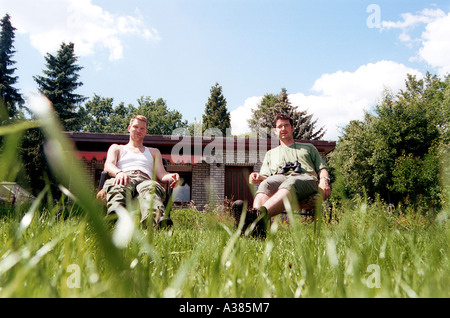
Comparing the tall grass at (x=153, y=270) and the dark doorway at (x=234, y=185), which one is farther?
the dark doorway at (x=234, y=185)

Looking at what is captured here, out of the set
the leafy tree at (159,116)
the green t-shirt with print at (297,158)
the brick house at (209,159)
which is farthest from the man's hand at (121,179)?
the leafy tree at (159,116)

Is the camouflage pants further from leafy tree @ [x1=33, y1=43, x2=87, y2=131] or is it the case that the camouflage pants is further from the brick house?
leafy tree @ [x1=33, y1=43, x2=87, y2=131]

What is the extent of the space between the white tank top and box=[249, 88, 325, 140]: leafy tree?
103 feet

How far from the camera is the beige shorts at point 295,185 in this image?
9.52ft

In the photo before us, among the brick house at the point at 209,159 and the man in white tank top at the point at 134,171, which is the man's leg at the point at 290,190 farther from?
the brick house at the point at 209,159

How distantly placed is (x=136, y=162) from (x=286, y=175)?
1.55 metres

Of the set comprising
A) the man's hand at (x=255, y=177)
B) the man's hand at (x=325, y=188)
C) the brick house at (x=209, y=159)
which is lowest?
the man's hand at (x=325, y=188)

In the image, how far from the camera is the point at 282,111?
3488 cm

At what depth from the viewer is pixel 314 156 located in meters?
3.54

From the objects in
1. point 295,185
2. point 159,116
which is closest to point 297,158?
point 295,185

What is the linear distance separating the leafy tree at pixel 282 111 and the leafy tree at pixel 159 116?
10504 millimetres

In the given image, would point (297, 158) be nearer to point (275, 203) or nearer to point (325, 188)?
point (325, 188)
